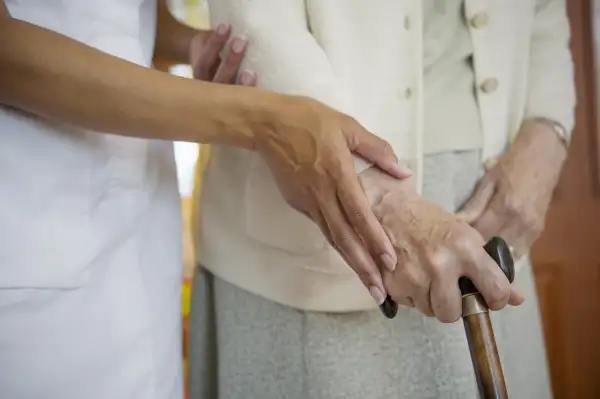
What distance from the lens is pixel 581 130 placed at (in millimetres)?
1737

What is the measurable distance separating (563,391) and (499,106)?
1321 millimetres

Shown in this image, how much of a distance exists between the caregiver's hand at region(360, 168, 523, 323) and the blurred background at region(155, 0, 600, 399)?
1.19 m

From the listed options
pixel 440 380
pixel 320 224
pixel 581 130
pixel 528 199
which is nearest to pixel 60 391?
pixel 320 224

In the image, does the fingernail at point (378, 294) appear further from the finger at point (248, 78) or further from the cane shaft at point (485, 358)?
the finger at point (248, 78)

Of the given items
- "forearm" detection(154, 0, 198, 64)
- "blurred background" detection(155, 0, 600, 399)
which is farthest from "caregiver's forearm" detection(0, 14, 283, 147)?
"blurred background" detection(155, 0, 600, 399)

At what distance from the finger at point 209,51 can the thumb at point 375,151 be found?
0.19 metres

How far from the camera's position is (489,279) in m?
0.54

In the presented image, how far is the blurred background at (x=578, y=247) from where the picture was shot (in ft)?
5.69

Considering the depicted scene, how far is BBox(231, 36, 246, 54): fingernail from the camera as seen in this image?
0.65m

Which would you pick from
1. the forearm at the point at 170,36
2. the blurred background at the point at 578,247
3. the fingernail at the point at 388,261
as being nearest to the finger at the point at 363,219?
the fingernail at the point at 388,261

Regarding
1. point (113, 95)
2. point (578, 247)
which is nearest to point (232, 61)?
point (113, 95)

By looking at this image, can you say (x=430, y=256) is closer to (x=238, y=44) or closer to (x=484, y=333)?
(x=484, y=333)

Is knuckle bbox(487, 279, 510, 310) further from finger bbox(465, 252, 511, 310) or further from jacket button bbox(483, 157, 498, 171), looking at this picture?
jacket button bbox(483, 157, 498, 171)

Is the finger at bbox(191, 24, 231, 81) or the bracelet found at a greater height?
the finger at bbox(191, 24, 231, 81)
